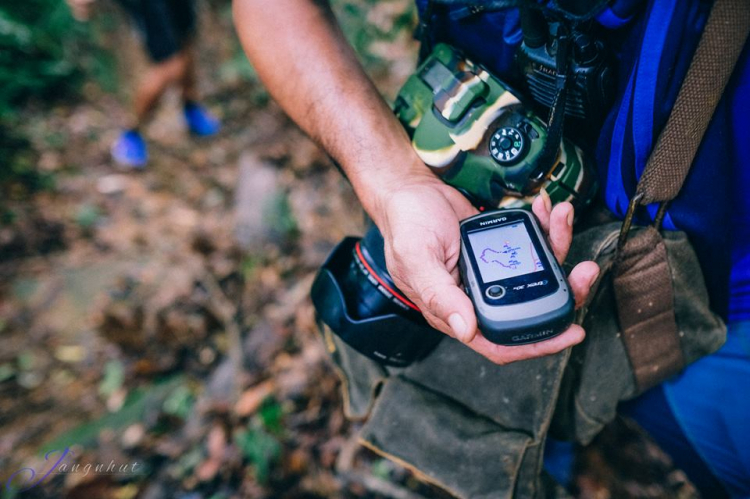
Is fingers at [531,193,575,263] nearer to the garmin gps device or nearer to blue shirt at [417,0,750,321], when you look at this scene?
the garmin gps device

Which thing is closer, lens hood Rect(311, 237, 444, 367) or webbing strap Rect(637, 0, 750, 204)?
webbing strap Rect(637, 0, 750, 204)

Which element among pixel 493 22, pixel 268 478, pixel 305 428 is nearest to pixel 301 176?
pixel 305 428

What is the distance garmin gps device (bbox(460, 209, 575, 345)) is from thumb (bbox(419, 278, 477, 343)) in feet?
0.20

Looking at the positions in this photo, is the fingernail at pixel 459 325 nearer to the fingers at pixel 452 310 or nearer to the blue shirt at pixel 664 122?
the fingers at pixel 452 310

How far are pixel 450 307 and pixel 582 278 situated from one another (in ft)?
0.91

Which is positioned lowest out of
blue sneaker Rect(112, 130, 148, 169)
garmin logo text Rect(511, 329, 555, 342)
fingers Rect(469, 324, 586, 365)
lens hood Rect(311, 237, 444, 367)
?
blue sneaker Rect(112, 130, 148, 169)

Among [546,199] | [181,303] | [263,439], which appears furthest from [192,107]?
[546,199]

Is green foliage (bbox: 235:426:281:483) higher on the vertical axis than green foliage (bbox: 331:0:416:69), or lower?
lower

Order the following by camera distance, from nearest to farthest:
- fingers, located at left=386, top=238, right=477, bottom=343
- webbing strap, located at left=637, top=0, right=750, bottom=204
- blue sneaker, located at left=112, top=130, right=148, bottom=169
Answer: webbing strap, located at left=637, top=0, right=750, bottom=204 → fingers, located at left=386, top=238, right=477, bottom=343 → blue sneaker, located at left=112, top=130, right=148, bottom=169

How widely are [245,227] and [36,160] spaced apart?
2.37 m

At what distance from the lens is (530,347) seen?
92 centimetres

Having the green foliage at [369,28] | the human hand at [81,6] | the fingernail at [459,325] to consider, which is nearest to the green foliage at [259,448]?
the fingernail at [459,325]

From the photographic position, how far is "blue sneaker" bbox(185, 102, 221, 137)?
12.8 feet

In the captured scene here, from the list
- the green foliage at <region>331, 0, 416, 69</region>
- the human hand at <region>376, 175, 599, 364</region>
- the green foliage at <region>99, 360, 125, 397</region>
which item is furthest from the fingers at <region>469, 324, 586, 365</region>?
the green foliage at <region>331, 0, 416, 69</region>
